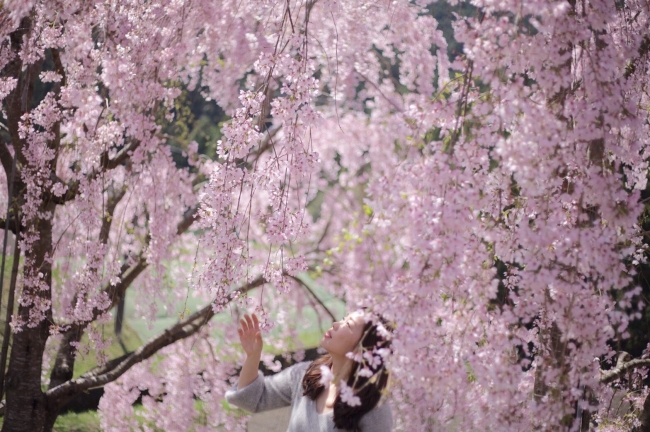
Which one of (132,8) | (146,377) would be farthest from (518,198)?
(146,377)

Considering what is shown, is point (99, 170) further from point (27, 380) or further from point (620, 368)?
point (620, 368)

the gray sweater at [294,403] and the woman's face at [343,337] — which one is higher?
the woman's face at [343,337]

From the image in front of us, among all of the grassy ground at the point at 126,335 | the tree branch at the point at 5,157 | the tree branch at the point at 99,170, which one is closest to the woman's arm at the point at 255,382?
the grassy ground at the point at 126,335

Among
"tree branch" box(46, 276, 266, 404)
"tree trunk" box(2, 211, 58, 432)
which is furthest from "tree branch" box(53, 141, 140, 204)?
"tree branch" box(46, 276, 266, 404)

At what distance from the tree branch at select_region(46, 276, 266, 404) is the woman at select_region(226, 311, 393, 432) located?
1.56 meters

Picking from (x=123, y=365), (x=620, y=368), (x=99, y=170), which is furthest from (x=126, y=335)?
(x=620, y=368)

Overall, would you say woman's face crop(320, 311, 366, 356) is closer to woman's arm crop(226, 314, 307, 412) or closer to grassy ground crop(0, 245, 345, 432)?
woman's arm crop(226, 314, 307, 412)

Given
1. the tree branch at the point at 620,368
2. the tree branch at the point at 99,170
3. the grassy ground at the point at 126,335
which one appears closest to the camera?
the tree branch at the point at 620,368

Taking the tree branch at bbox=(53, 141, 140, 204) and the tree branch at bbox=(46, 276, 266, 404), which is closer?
the tree branch at bbox=(53, 141, 140, 204)

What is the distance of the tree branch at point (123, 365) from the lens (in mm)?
3678

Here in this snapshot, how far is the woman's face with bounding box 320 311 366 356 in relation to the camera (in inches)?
76.3

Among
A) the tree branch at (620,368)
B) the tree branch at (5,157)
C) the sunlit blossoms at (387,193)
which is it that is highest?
the tree branch at (5,157)

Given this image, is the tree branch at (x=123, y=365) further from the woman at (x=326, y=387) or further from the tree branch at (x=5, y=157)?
the woman at (x=326, y=387)

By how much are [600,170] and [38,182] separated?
→ 2.50 m
